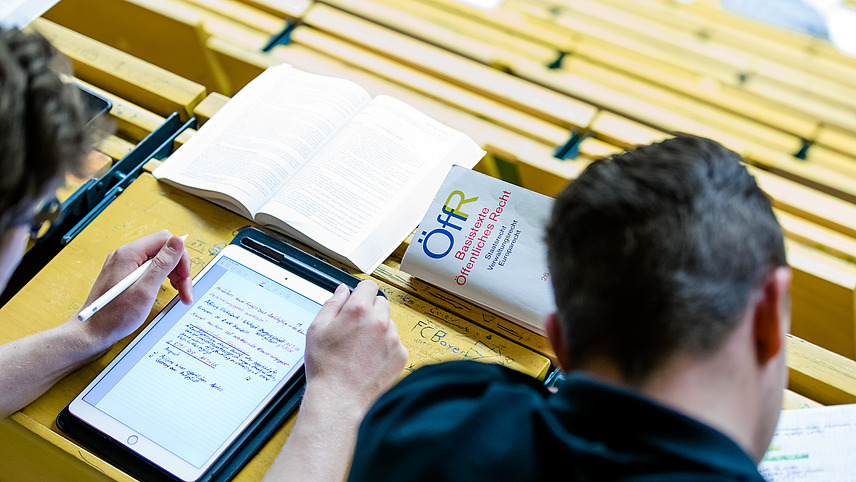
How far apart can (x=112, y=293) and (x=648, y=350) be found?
69cm

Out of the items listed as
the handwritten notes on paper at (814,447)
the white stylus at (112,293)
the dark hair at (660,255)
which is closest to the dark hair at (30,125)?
the white stylus at (112,293)

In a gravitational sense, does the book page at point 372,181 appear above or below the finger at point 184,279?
above

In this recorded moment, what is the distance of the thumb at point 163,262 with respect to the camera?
0.97 meters

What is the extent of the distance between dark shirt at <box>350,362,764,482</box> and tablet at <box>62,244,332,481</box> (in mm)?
277

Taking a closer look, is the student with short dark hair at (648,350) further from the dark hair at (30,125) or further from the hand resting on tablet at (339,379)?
the dark hair at (30,125)

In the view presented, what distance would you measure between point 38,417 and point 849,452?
102 centimetres

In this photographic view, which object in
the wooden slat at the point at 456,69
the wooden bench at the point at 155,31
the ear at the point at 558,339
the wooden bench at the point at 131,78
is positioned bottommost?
the ear at the point at 558,339

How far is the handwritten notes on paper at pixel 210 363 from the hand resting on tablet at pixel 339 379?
69 mm

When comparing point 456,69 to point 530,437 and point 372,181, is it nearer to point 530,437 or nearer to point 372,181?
point 372,181

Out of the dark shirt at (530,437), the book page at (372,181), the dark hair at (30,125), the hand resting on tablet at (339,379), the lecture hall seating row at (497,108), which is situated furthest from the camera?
the lecture hall seating row at (497,108)

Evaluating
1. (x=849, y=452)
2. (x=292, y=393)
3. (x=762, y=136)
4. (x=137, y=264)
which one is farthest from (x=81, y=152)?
(x=762, y=136)

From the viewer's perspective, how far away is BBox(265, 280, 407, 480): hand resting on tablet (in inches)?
32.6

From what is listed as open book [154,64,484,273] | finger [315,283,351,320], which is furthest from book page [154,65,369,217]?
finger [315,283,351,320]

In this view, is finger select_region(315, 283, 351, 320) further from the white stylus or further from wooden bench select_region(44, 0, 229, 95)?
wooden bench select_region(44, 0, 229, 95)
